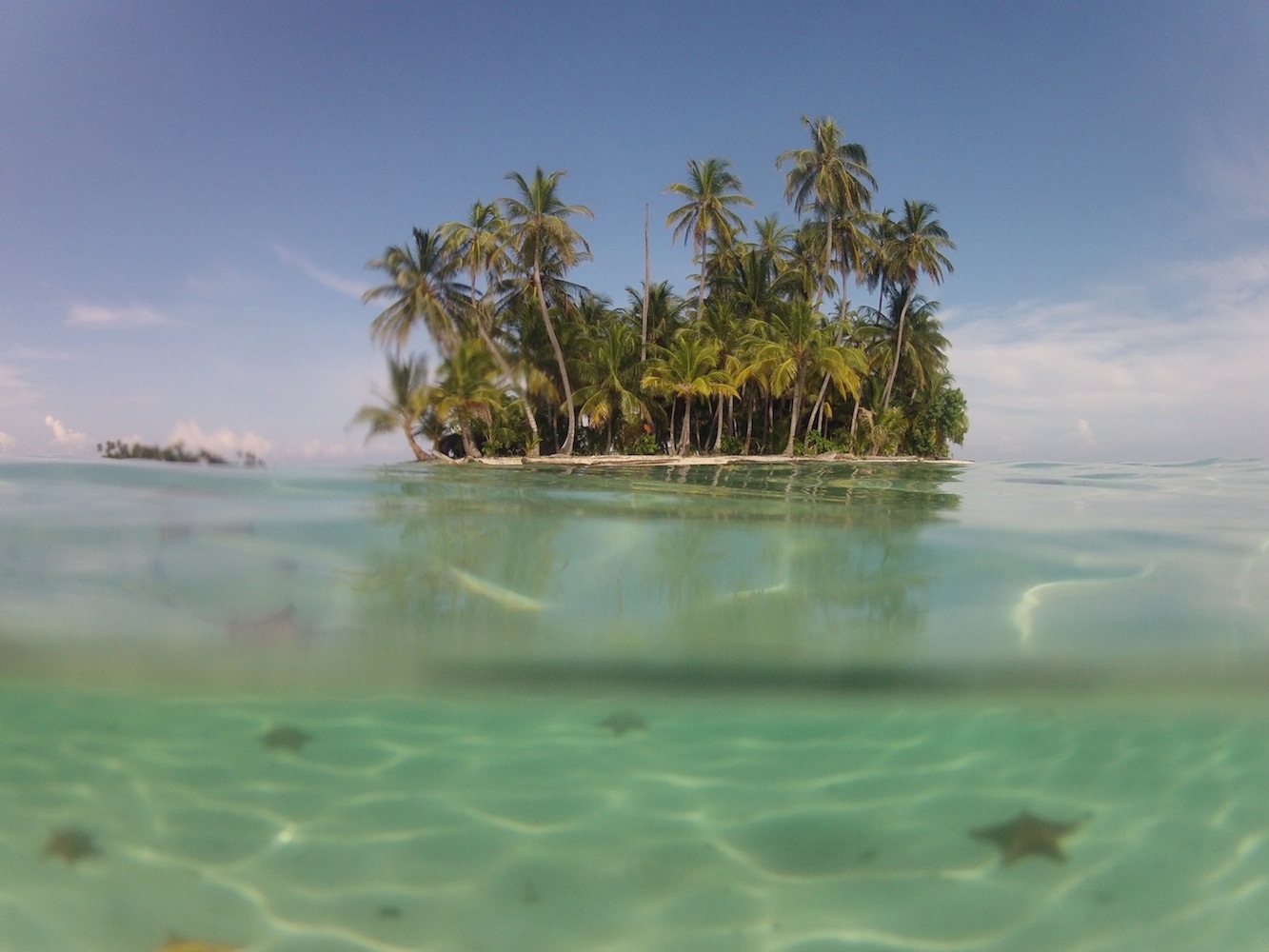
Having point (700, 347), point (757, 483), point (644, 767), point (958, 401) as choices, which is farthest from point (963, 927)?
point (958, 401)

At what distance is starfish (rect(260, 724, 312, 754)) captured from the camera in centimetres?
398

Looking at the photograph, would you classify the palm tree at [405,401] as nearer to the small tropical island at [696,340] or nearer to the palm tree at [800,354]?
the small tropical island at [696,340]

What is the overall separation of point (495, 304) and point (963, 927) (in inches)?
1306

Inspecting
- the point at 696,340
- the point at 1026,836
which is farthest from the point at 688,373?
the point at 1026,836

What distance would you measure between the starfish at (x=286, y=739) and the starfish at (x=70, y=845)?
99 cm

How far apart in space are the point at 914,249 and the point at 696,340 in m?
14.5

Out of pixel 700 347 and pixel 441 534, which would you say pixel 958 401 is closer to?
pixel 700 347

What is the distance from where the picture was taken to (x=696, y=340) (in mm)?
30219

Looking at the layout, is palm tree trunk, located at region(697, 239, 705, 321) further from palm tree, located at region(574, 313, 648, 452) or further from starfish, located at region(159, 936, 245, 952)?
starfish, located at region(159, 936, 245, 952)

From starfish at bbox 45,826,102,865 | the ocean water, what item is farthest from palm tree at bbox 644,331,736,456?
starfish at bbox 45,826,102,865

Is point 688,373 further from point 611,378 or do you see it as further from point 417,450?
point 417,450

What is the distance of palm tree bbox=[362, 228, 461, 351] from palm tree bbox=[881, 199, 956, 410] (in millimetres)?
23003

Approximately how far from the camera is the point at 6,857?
289 centimetres

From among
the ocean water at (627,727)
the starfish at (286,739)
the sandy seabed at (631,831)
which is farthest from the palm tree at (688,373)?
the starfish at (286,739)
